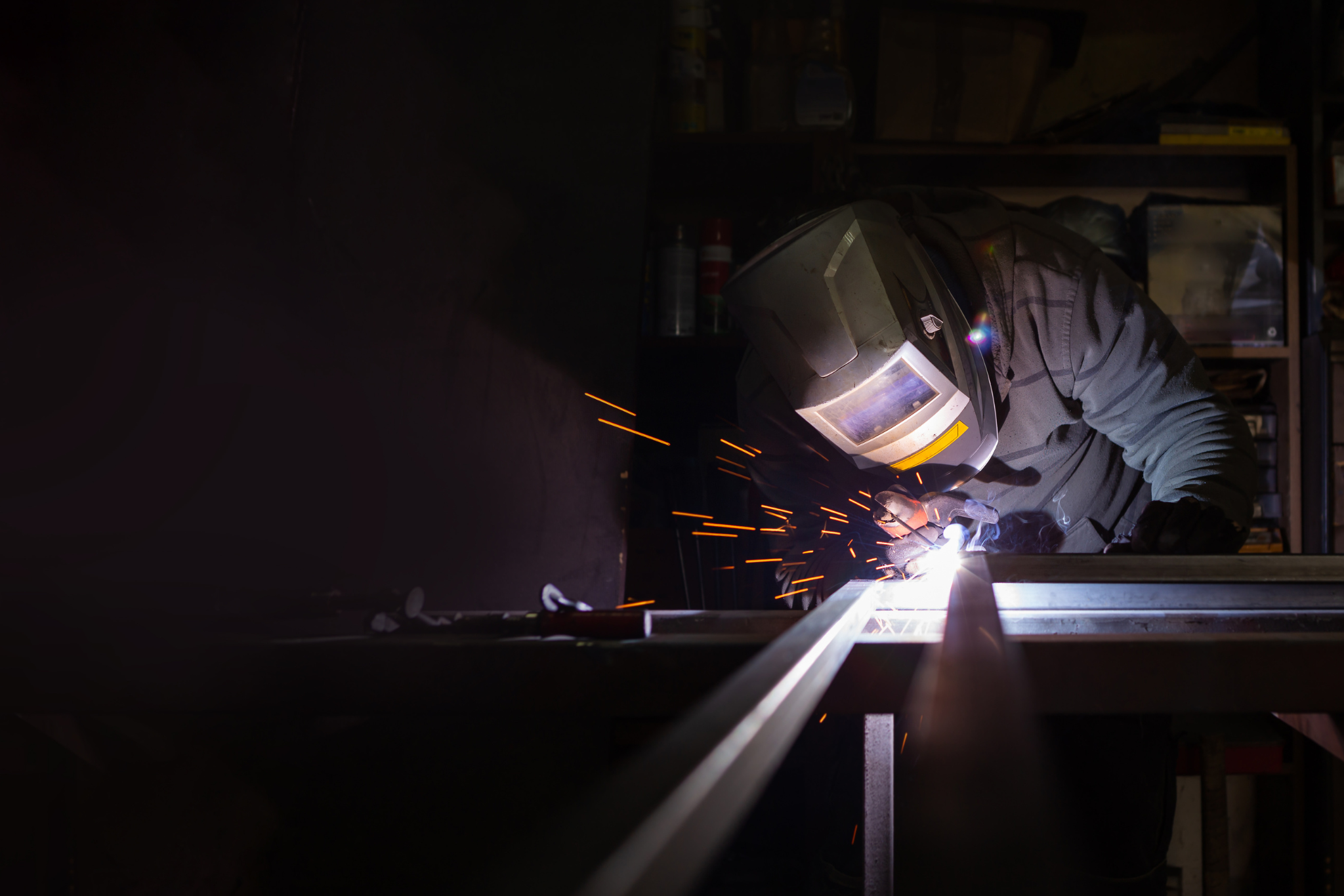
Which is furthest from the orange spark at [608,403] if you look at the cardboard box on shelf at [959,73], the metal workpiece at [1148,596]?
the cardboard box on shelf at [959,73]

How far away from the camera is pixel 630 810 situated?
356 millimetres

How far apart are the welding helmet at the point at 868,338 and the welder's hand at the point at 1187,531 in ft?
0.99

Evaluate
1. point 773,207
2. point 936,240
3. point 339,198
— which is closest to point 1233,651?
point 936,240

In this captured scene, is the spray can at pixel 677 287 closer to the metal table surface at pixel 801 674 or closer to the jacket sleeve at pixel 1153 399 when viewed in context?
the jacket sleeve at pixel 1153 399

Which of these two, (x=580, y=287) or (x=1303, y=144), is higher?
(x=1303, y=144)

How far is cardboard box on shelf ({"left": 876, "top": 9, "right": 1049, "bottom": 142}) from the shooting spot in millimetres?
1918

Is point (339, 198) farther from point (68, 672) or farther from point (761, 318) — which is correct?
point (68, 672)

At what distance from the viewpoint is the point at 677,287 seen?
6.58 ft

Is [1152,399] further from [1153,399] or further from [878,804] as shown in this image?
[878,804]

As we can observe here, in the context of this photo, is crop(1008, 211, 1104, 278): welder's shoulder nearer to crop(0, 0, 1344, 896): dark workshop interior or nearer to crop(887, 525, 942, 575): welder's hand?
crop(0, 0, 1344, 896): dark workshop interior

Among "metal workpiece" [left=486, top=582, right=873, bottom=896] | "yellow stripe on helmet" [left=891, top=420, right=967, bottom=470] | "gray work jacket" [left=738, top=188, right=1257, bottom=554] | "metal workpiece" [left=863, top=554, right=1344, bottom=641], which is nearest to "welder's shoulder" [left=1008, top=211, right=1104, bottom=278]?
"gray work jacket" [left=738, top=188, right=1257, bottom=554]

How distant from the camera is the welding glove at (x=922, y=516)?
A: 1.33 metres

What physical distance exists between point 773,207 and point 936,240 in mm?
879

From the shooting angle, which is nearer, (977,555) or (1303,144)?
(977,555)
